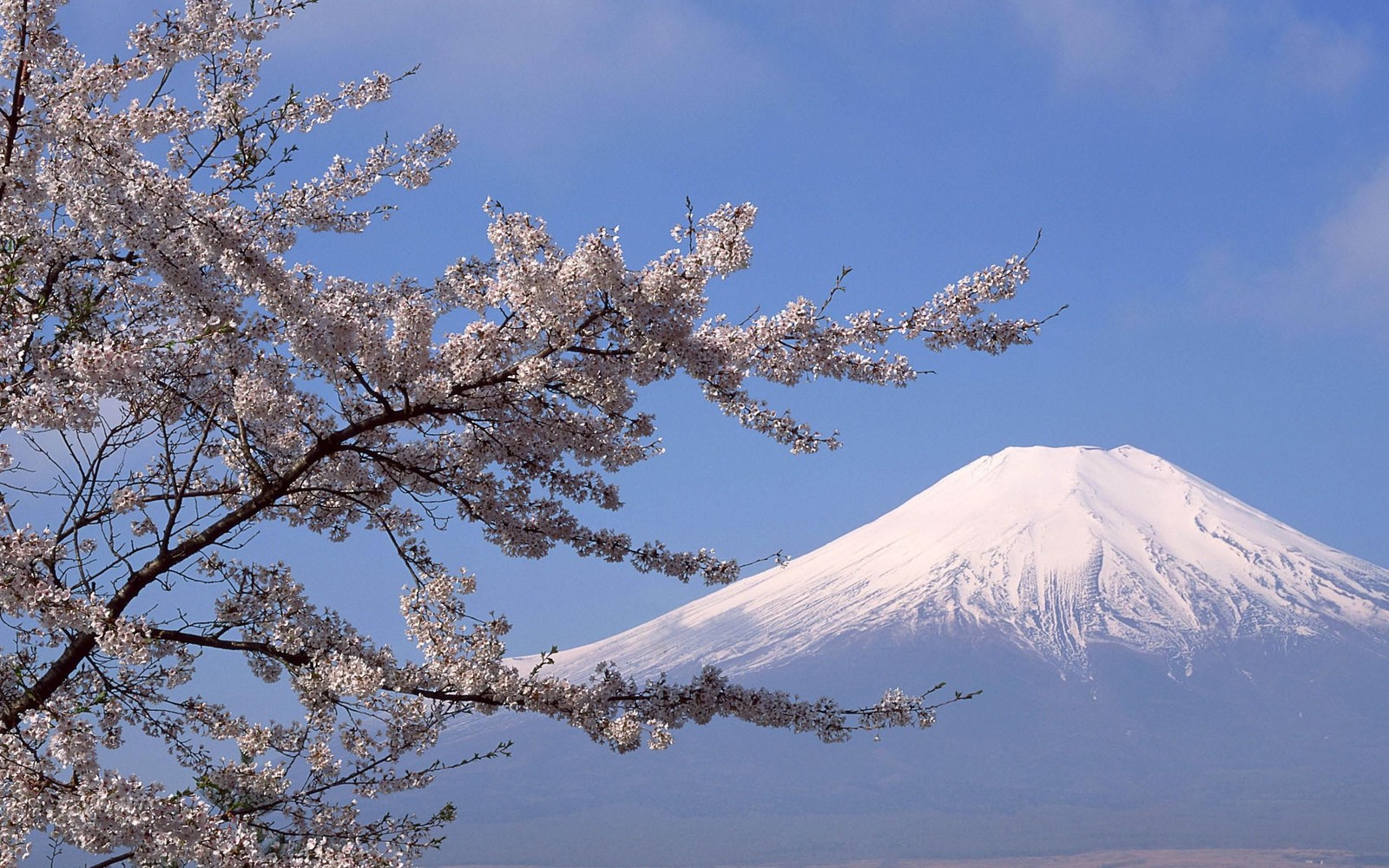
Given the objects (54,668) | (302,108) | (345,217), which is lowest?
(54,668)

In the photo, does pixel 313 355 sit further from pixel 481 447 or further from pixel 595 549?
pixel 595 549

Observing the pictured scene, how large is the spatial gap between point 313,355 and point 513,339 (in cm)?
90

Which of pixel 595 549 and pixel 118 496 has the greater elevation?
pixel 118 496

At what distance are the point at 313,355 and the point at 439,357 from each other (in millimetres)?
618

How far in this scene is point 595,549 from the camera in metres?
6.40

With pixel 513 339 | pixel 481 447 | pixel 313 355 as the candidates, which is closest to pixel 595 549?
pixel 481 447

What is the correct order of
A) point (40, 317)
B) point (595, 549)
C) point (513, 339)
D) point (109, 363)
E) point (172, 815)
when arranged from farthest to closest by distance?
point (595, 549)
point (40, 317)
point (513, 339)
point (109, 363)
point (172, 815)

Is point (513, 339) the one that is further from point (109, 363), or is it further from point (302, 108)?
point (302, 108)

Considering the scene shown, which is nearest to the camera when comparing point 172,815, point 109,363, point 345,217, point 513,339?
point 172,815

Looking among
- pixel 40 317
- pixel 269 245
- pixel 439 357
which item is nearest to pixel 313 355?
pixel 439 357

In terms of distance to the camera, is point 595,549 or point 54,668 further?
point 595,549

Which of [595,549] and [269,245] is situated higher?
[269,245]

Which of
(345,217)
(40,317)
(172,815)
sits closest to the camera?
(172,815)

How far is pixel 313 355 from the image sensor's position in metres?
5.09
